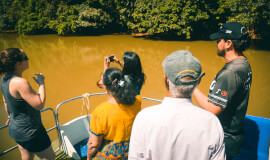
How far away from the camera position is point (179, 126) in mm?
1000

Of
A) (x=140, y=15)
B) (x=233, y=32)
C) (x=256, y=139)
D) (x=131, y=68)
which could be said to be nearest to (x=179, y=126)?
(x=233, y=32)

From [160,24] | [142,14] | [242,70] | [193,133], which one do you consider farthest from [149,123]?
[142,14]

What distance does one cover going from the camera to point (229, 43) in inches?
67.3

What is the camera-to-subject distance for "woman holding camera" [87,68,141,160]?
1528mm

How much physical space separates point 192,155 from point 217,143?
16cm

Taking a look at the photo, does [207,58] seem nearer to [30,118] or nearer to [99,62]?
[99,62]

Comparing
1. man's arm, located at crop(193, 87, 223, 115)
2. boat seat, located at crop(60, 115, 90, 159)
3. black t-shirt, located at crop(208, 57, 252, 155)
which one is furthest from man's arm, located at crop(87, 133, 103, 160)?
boat seat, located at crop(60, 115, 90, 159)

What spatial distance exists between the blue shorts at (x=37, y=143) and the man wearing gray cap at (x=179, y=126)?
4.49 feet

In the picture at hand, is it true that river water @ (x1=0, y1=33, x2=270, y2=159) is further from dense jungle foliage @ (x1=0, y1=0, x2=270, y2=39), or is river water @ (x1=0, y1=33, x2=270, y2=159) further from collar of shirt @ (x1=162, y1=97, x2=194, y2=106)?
collar of shirt @ (x1=162, y1=97, x2=194, y2=106)

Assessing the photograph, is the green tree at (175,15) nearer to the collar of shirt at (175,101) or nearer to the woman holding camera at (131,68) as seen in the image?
the woman holding camera at (131,68)

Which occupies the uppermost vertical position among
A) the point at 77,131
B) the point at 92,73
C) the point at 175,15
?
the point at 175,15

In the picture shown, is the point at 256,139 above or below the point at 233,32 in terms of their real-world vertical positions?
below

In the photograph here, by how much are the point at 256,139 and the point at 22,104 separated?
3006 mm

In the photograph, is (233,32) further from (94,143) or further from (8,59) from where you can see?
(8,59)
